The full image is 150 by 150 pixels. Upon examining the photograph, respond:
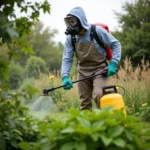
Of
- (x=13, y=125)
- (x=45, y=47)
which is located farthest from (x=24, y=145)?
(x=45, y=47)

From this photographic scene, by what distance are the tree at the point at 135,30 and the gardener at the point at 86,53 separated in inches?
416

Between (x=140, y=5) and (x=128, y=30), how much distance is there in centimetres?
129

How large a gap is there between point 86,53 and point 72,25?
0.39m

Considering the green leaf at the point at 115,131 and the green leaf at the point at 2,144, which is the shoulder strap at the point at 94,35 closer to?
the green leaf at the point at 2,144

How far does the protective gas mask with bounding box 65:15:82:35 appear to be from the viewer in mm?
4336

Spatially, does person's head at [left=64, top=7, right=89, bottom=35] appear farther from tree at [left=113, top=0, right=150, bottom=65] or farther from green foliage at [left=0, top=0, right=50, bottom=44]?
tree at [left=113, top=0, right=150, bottom=65]

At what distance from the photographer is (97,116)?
2.33 meters

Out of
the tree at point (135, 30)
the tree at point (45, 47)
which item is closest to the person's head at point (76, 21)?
the tree at point (135, 30)

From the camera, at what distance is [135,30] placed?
52.3ft

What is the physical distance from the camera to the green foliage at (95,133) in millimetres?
2199

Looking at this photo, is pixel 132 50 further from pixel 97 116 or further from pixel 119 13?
pixel 97 116

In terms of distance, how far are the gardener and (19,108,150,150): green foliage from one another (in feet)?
6.24

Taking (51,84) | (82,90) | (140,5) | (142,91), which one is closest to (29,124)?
(82,90)

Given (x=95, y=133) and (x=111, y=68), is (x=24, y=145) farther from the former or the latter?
(x=111, y=68)
